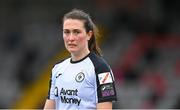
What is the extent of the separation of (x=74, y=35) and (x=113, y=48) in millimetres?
10232

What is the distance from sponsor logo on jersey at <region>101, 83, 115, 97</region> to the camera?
13.0 ft

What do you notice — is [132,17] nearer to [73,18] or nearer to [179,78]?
[179,78]

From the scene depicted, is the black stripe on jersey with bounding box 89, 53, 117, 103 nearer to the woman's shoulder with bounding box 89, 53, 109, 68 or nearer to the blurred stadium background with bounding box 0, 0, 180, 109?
the woman's shoulder with bounding box 89, 53, 109, 68

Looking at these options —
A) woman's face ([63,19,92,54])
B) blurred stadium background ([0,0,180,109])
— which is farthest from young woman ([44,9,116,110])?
blurred stadium background ([0,0,180,109])

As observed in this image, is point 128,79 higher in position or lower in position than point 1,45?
lower

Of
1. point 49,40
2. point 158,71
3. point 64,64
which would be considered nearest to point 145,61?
point 158,71

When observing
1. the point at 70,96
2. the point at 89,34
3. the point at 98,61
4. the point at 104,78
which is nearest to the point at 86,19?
the point at 89,34

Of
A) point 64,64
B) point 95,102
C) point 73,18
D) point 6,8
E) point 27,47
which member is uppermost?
point 6,8

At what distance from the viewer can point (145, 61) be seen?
13398mm

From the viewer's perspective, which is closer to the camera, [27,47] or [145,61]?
[145,61]

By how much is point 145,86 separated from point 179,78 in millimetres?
712

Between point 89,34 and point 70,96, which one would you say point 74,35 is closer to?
point 89,34

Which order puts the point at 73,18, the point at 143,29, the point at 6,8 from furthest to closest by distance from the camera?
the point at 6,8 < the point at 143,29 < the point at 73,18

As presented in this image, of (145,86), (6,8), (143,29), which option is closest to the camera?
(145,86)
